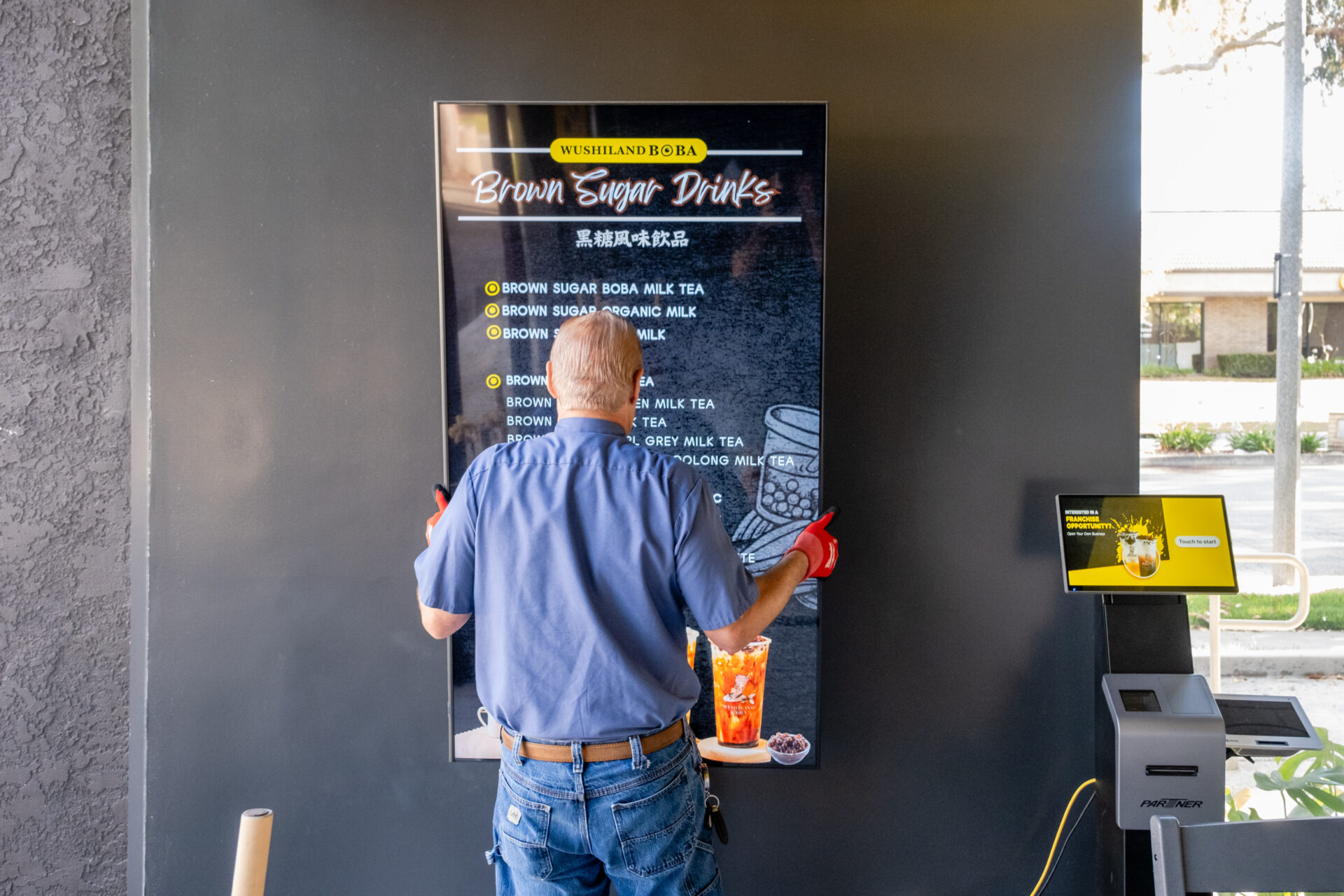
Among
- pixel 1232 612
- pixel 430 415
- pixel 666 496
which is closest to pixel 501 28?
pixel 430 415

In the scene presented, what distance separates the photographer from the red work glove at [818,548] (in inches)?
72.6

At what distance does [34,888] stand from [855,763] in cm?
227

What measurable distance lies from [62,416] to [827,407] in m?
2.04

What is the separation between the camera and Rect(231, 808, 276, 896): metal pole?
5.83 ft

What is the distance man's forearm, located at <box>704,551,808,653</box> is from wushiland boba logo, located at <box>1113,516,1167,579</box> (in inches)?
28.4

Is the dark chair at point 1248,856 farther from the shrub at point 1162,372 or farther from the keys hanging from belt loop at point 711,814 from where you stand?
the shrub at point 1162,372

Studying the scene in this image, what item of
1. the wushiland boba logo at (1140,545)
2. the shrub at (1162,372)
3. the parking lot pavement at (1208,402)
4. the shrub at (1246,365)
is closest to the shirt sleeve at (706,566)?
the wushiland boba logo at (1140,545)

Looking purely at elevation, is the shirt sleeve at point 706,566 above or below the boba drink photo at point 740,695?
above

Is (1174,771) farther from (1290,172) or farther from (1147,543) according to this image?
(1290,172)

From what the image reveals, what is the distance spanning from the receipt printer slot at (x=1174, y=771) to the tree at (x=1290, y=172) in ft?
13.5

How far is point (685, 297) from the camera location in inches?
83.5

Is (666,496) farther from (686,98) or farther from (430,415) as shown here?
(686,98)

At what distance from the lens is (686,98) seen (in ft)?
7.50

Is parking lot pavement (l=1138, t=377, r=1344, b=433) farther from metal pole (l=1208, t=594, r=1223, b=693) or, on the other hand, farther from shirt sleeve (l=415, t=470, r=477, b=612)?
shirt sleeve (l=415, t=470, r=477, b=612)
